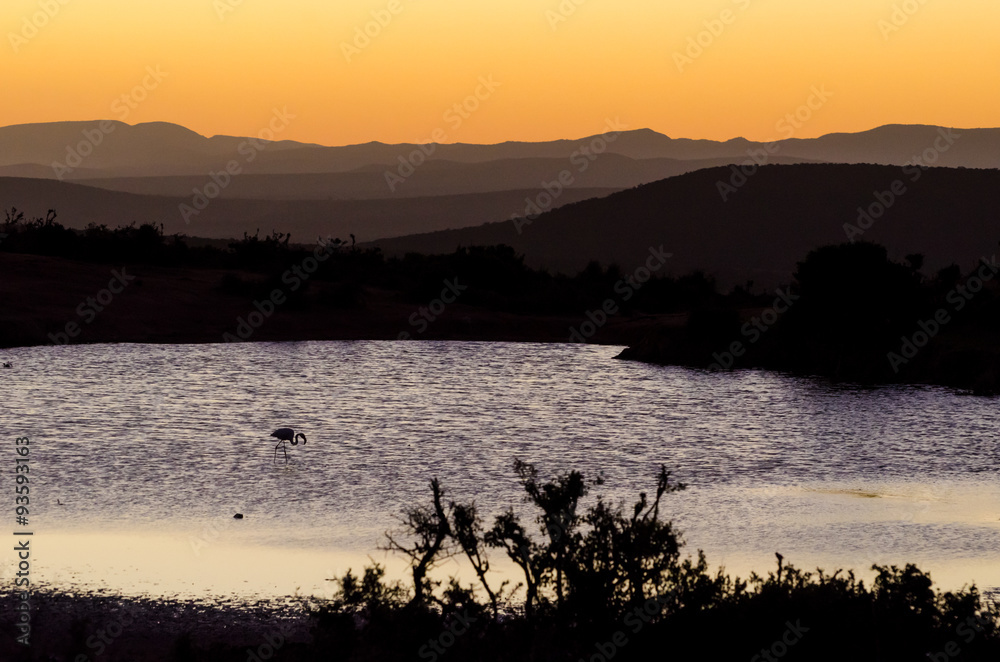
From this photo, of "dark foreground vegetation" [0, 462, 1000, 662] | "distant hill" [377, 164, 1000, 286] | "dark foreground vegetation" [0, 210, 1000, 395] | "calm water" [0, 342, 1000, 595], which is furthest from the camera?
"distant hill" [377, 164, 1000, 286]

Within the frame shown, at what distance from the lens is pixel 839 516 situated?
20.1 metres

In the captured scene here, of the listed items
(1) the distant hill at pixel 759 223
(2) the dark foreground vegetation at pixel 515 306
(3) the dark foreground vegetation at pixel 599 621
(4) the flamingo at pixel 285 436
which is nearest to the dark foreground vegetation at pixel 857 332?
(2) the dark foreground vegetation at pixel 515 306

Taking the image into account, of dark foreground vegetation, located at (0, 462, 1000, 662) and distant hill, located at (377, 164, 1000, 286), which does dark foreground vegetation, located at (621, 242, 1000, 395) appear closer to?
dark foreground vegetation, located at (0, 462, 1000, 662)

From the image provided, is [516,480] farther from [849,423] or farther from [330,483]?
[849,423]

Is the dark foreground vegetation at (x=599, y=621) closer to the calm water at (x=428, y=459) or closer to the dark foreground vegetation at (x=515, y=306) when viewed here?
the calm water at (x=428, y=459)

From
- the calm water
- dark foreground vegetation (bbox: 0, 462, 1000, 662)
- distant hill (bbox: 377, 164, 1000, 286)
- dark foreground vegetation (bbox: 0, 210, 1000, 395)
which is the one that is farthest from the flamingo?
distant hill (bbox: 377, 164, 1000, 286)

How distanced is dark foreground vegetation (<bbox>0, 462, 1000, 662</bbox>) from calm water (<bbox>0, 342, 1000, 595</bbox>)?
7.72 ft

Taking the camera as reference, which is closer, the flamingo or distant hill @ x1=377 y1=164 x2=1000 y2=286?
the flamingo

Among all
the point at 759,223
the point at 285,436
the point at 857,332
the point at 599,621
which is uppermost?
the point at 759,223

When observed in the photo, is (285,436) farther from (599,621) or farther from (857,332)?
(857,332)

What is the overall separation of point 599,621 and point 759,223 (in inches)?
4602

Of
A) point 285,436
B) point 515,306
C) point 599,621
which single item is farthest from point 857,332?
point 599,621

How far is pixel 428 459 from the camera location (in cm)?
2428

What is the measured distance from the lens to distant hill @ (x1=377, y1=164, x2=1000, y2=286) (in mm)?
116812
